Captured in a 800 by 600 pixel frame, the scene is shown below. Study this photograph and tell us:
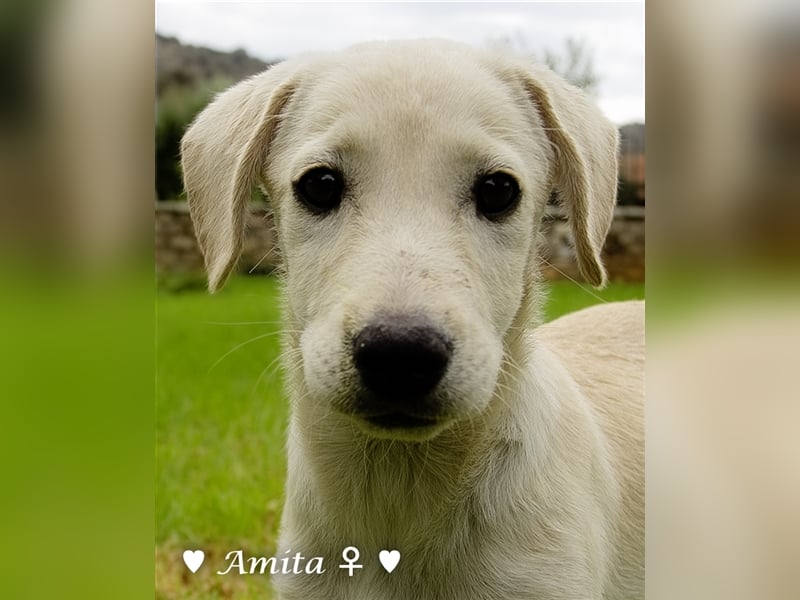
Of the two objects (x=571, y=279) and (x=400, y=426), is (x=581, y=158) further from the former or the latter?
(x=400, y=426)

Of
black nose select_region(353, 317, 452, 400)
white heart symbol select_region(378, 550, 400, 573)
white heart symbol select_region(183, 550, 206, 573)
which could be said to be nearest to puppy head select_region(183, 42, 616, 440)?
black nose select_region(353, 317, 452, 400)

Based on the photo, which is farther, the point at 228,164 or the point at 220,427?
the point at 220,427

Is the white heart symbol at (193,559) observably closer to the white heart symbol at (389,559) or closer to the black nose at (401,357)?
the white heart symbol at (389,559)

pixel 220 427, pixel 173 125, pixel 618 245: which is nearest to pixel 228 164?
pixel 173 125

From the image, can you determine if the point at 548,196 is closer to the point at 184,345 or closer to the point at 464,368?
the point at 464,368
